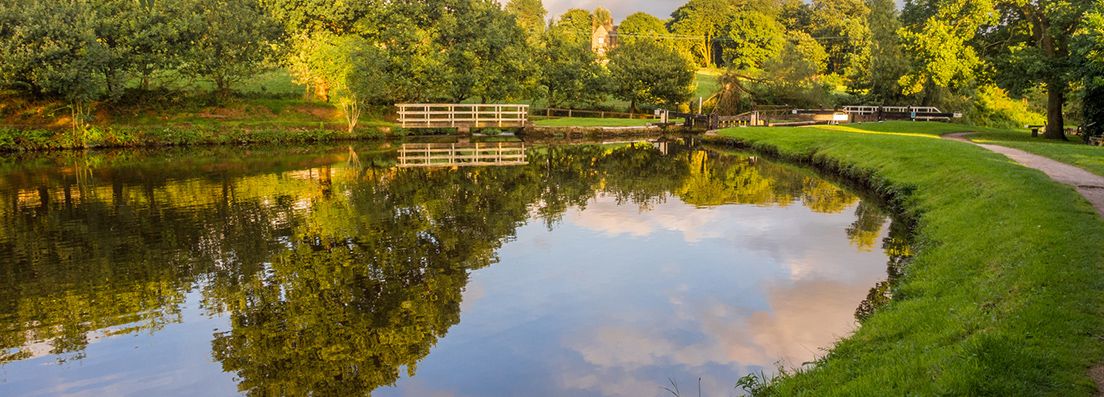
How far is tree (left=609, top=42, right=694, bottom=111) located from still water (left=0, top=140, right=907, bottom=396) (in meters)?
42.5

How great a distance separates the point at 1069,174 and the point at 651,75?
4874 centimetres

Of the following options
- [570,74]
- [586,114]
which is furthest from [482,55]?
[586,114]

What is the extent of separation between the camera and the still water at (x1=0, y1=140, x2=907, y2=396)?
930cm

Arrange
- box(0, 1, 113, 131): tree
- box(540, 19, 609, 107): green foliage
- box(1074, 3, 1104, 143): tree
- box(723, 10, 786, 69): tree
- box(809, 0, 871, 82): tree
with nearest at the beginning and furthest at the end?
1. box(1074, 3, 1104, 143): tree
2. box(0, 1, 113, 131): tree
3. box(540, 19, 609, 107): green foliage
4. box(809, 0, 871, 82): tree
5. box(723, 10, 786, 69): tree

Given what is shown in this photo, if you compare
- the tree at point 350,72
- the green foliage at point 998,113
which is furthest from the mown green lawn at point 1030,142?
the tree at point 350,72

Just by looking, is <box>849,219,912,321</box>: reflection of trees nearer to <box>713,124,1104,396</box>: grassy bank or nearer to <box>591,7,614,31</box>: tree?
<box>713,124,1104,396</box>: grassy bank

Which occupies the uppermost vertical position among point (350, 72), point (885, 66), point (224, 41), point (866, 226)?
point (224, 41)

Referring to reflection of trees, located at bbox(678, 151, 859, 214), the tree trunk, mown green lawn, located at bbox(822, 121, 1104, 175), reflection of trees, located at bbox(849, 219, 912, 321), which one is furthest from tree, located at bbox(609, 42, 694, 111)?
reflection of trees, located at bbox(849, 219, 912, 321)

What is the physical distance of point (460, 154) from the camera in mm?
39188

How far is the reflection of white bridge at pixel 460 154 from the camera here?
34.4 metres

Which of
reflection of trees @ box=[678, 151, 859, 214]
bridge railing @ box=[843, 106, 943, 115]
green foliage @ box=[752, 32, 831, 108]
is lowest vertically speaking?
reflection of trees @ box=[678, 151, 859, 214]

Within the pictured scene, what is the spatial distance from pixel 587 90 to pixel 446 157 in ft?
102

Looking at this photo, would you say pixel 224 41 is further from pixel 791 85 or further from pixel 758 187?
pixel 791 85

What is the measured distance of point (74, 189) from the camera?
25.1 metres
